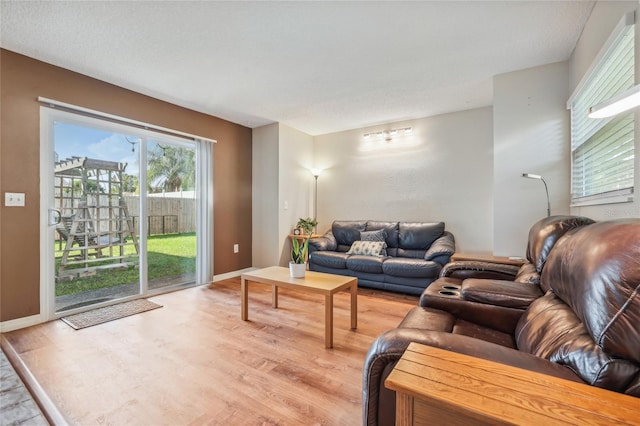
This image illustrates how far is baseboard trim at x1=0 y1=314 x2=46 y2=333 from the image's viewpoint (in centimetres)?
244

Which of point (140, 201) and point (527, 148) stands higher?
point (527, 148)

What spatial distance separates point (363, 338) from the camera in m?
2.35

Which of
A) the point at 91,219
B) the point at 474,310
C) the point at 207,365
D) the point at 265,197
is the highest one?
the point at 265,197

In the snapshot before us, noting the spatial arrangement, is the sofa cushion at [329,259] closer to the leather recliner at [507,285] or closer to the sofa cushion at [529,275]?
the leather recliner at [507,285]

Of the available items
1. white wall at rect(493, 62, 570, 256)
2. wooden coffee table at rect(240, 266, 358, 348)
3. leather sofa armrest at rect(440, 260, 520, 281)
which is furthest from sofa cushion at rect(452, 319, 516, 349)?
white wall at rect(493, 62, 570, 256)

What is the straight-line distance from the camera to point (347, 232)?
4.63 meters

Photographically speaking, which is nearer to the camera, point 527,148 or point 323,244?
point 527,148

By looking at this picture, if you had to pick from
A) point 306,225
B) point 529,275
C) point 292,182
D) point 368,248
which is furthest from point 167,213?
point 529,275

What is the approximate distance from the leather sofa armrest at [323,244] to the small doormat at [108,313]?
215cm

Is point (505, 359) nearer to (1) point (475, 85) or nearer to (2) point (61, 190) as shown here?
(1) point (475, 85)

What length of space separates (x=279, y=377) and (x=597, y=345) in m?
1.60

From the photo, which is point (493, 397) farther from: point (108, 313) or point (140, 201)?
point (140, 201)

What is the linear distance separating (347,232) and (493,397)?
12.9 ft

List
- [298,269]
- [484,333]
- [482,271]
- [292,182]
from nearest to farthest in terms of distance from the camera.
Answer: [484,333], [482,271], [298,269], [292,182]
